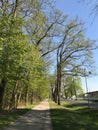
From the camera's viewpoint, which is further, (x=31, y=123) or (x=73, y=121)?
(x=73, y=121)

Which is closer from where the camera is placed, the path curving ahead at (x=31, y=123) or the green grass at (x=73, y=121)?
the path curving ahead at (x=31, y=123)

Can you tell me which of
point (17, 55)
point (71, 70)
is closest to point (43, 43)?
point (71, 70)

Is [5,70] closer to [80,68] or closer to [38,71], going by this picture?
[38,71]

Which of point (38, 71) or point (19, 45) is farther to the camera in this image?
point (38, 71)

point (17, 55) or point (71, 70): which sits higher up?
point (71, 70)

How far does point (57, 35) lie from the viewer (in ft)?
137

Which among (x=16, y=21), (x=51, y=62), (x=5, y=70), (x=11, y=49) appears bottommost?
(x=5, y=70)

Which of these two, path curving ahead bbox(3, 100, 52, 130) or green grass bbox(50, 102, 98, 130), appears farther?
green grass bbox(50, 102, 98, 130)

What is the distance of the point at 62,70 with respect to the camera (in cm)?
5150

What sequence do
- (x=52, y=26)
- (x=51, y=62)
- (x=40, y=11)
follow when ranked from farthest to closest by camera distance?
(x=51, y=62), (x=52, y=26), (x=40, y=11)

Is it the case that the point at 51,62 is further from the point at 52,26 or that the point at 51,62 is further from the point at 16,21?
the point at 16,21

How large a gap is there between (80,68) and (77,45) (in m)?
4.78

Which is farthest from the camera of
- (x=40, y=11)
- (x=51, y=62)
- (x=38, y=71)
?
(x=51, y=62)

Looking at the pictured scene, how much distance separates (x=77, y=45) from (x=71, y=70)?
554cm
